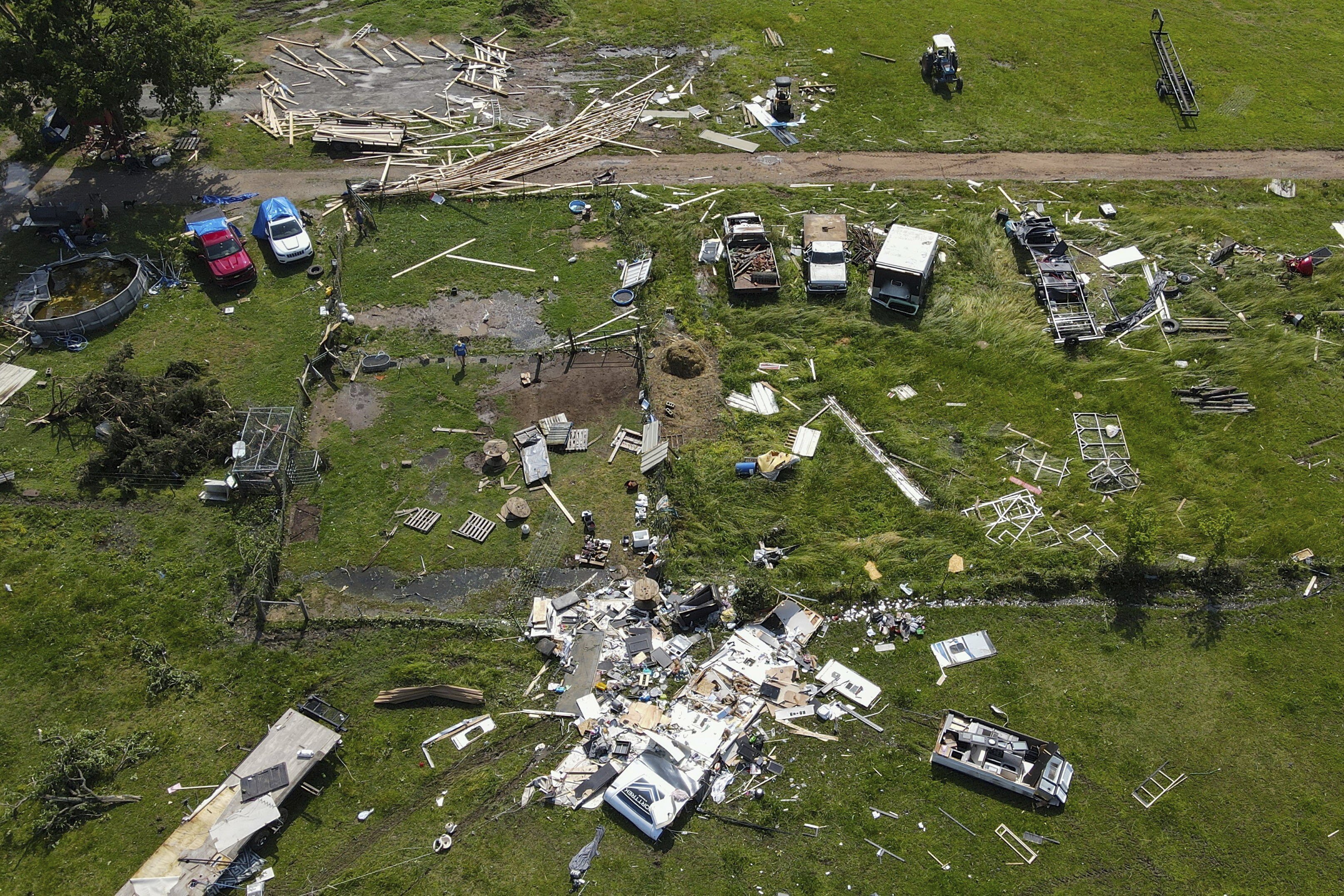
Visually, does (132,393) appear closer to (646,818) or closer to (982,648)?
(646,818)

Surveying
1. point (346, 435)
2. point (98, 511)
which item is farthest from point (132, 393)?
point (346, 435)

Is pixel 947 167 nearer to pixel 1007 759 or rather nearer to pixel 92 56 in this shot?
pixel 1007 759

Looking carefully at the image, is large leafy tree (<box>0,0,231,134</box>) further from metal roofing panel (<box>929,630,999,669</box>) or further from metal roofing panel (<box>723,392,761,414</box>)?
metal roofing panel (<box>929,630,999,669</box>)

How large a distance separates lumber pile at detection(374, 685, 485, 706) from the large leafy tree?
29429 millimetres

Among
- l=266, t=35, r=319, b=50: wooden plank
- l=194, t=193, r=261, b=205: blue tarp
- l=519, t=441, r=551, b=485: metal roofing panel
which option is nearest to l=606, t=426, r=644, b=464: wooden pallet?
l=519, t=441, r=551, b=485: metal roofing panel

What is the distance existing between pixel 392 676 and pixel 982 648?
18272 mm

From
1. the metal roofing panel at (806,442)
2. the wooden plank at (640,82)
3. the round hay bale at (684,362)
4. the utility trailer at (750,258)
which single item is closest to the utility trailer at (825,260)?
the utility trailer at (750,258)

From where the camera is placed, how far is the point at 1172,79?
150ft

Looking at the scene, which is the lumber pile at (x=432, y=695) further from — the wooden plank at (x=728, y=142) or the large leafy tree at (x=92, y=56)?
the wooden plank at (x=728, y=142)

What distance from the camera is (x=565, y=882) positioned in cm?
2089

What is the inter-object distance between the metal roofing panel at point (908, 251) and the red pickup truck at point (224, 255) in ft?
89.0

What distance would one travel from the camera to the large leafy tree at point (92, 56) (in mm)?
34156

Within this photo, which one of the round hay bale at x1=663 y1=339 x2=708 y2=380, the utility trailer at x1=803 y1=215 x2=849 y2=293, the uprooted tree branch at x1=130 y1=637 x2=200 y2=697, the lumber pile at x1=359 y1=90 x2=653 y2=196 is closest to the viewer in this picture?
the uprooted tree branch at x1=130 y1=637 x2=200 y2=697

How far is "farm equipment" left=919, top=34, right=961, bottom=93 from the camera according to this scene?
1775 inches
